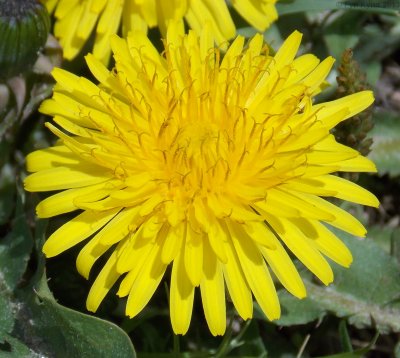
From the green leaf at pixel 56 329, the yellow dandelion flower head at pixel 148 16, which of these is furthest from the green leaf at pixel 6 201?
the yellow dandelion flower head at pixel 148 16

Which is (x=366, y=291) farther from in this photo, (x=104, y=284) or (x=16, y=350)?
(x=16, y=350)

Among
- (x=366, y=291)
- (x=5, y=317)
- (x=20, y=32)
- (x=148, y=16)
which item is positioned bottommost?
(x=366, y=291)

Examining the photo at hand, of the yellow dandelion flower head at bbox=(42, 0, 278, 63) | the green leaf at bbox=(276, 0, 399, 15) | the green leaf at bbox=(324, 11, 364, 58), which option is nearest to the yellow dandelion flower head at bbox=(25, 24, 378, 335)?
the yellow dandelion flower head at bbox=(42, 0, 278, 63)

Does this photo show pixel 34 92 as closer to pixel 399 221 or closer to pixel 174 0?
pixel 174 0

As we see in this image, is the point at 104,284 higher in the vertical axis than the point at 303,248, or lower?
higher

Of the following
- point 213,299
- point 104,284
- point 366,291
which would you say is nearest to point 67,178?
point 104,284

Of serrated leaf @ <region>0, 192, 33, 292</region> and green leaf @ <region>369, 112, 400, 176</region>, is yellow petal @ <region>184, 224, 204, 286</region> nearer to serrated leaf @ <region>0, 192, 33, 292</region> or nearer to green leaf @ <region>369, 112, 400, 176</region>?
serrated leaf @ <region>0, 192, 33, 292</region>
